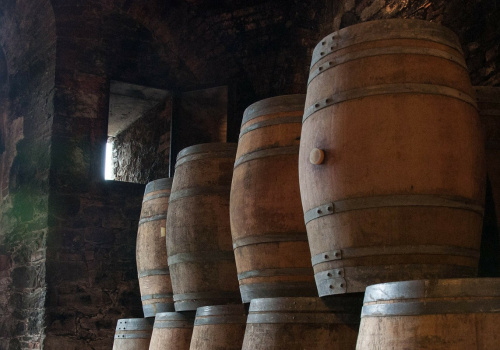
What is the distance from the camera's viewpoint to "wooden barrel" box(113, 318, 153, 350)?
4.63m

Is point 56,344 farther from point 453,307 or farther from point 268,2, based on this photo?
point 453,307

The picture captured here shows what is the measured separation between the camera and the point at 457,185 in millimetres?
2572

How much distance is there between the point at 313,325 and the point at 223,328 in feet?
2.61

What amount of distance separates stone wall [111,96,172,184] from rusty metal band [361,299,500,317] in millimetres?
6317

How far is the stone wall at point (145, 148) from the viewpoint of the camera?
8.38 metres

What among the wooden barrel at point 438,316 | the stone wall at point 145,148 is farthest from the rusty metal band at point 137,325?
the stone wall at point 145,148

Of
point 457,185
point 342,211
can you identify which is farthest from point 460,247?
point 342,211

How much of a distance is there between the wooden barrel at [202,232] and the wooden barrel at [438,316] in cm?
185

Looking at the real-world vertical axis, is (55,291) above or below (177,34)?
below

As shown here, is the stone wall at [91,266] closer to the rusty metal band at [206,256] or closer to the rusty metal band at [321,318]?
the rusty metal band at [206,256]

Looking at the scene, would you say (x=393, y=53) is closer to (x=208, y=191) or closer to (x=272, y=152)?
(x=272, y=152)

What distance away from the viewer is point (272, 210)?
3238mm

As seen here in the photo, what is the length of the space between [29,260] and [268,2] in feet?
12.4

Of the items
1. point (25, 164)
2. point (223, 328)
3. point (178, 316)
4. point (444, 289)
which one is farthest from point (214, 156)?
point (25, 164)
